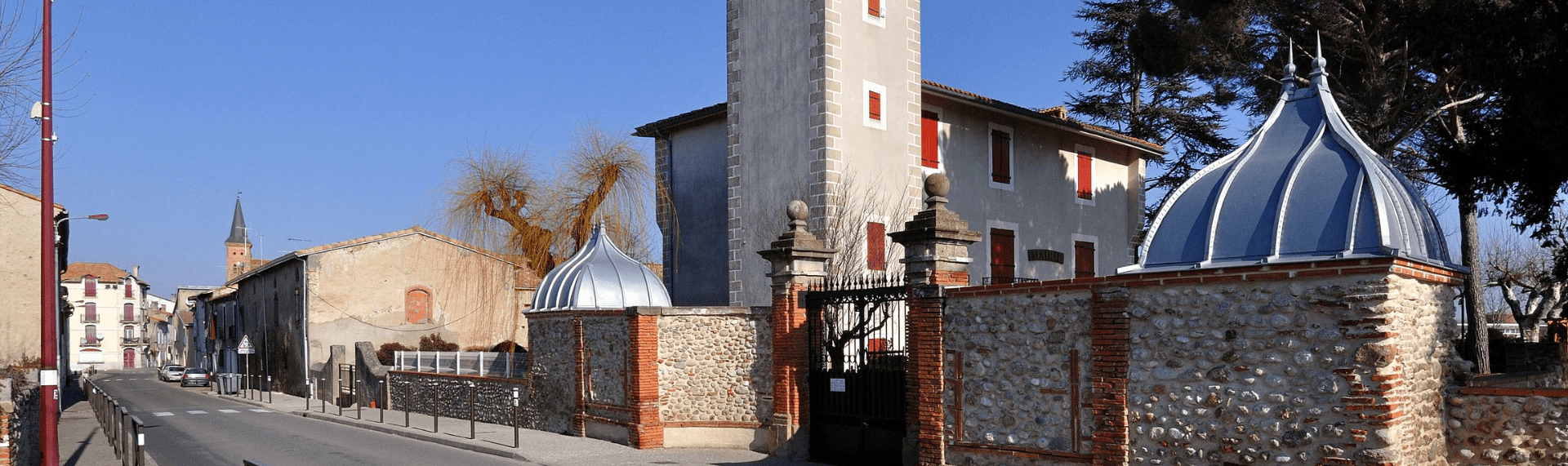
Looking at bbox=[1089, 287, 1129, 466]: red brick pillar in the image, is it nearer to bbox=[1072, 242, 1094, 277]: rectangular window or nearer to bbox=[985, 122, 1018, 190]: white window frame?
bbox=[985, 122, 1018, 190]: white window frame

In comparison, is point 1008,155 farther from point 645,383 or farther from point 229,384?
point 229,384

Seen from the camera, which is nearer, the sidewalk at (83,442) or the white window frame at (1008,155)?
the sidewalk at (83,442)

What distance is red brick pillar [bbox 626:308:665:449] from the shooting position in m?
16.2

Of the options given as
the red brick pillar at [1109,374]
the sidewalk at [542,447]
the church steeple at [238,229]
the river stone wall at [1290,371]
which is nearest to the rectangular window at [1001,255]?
the sidewalk at [542,447]

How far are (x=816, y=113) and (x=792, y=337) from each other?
734 cm

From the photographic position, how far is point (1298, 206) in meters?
9.47

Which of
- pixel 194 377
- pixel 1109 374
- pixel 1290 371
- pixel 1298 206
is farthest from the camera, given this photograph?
pixel 194 377

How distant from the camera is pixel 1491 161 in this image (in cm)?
1452

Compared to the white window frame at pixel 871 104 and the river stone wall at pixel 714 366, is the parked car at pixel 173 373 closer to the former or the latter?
the white window frame at pixel 871 104

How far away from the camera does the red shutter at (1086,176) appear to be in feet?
90.8

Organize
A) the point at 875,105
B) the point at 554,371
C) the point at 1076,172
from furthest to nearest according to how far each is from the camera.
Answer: the point at 1076,172, the point at 875,105, the point at 554,371

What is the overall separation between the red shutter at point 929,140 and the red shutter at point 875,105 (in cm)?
184

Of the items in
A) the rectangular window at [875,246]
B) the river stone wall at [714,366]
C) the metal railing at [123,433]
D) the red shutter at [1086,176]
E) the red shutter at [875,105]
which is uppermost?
the red shutter at [875,105]

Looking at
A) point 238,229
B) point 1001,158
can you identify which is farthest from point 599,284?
point 238,229
